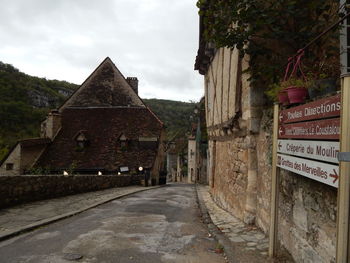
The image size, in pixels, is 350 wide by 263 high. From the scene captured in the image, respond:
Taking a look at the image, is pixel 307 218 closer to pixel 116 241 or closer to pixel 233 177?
pixel 116 241

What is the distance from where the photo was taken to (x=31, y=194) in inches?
305

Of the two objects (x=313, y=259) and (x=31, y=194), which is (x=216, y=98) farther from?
(x=313, y=259)

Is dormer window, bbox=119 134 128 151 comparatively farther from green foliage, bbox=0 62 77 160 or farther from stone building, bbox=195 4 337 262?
green foliage, bbox=0 62 77 160

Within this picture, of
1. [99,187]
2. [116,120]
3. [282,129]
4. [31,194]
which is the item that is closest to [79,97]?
[116,120]

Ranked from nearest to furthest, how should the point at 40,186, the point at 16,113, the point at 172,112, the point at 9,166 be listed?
the point at 40,186 → the point at 9,166 → the point at 16,113 → the point at 172,112

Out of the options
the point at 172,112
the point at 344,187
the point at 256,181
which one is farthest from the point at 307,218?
the point at 172,112

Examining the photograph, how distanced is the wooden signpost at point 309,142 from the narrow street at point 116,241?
134cm

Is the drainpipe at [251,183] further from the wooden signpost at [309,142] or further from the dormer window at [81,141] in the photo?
the dormer window at [81,141]

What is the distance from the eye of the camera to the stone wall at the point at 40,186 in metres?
6.77

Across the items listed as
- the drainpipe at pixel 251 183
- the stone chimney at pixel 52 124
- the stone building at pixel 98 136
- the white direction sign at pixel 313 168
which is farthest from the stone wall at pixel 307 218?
the stone chimney at pixel 52 124

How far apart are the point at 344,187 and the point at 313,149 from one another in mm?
648

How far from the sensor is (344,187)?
6.81 feet

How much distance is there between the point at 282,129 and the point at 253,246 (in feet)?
5.98

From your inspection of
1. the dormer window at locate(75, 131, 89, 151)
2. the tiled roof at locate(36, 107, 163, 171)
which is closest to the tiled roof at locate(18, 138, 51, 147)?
the tiled roof at locate(36, 107, 163, 171)
